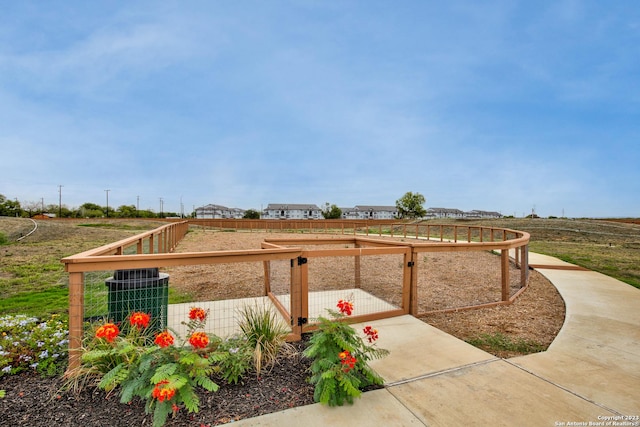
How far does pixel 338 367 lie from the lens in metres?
2.36

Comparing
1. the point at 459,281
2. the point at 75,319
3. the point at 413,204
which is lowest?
the point at 459,281

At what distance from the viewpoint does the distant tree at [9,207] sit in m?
60.4

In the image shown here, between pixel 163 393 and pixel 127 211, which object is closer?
pixel 163 393

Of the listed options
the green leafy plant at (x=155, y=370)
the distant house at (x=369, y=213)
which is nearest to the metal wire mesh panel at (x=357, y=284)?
the green leafy plant at (x=155, y=370)

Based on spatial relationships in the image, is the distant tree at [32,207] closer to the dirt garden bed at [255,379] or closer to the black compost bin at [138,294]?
the dirt garden bed at [255,379]

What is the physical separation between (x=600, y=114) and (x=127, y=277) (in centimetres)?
3694

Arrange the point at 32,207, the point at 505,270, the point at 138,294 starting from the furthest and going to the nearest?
the point at 32,207, the point at 505,270, the point at 138,294

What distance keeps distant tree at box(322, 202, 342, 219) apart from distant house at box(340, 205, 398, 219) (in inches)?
565

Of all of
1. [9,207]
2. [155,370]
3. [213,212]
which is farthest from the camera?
[213,212]

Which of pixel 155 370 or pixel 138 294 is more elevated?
pixel 138 294

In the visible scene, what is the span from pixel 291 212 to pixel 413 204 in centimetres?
4166

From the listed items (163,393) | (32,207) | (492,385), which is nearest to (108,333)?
(163,393)

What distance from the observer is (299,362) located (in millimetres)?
3008

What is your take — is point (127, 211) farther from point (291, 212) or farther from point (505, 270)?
point (505, 270)
